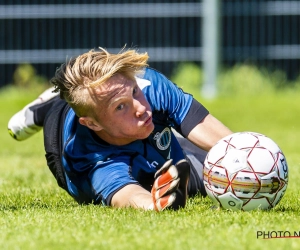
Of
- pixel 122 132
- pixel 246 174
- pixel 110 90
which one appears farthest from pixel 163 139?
pixel 246 174

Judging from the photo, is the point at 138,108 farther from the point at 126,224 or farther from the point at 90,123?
the point at 126,224

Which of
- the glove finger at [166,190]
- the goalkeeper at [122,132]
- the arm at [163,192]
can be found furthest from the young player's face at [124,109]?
the glove finger at [166,190]

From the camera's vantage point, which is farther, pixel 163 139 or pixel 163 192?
pixel 163 139

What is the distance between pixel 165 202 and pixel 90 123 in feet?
2.63

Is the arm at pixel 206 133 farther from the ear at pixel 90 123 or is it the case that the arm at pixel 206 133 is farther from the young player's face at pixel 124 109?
the ear at pixel 90 123

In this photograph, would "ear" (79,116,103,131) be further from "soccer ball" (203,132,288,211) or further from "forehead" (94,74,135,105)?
"soccer ball" (203,132,288,211)

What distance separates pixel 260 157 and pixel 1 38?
1328cm

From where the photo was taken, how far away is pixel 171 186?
4.70m

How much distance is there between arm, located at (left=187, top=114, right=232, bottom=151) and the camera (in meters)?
5.54

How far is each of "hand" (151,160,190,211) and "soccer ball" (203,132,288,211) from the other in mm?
304

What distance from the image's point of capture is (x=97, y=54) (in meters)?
5.30

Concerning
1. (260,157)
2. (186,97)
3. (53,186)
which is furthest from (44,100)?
(260,157)

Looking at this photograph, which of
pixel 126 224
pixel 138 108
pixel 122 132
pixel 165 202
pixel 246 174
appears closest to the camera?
pixel 126 224

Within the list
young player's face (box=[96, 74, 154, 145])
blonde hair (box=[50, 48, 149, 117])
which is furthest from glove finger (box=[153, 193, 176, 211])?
blonde hair (box=[50, 48, 149, 117])
